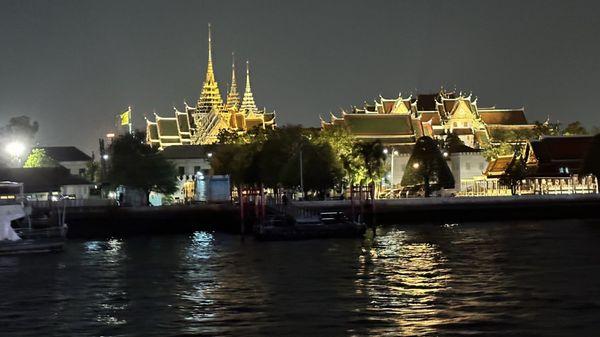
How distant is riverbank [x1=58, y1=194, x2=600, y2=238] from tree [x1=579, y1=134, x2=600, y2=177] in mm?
8287

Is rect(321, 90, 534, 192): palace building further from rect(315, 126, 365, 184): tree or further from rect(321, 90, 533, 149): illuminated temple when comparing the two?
rect(315, 126, 365, 184): tree

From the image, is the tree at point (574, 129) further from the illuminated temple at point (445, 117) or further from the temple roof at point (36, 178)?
the temple roof at point (36, 178)

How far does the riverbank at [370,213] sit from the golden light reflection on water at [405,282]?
19.6m

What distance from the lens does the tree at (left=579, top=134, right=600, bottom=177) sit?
95.1 meters

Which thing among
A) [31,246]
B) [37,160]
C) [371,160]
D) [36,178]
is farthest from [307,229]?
[37,160]

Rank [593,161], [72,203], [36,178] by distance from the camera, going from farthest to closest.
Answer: [593,161] < [36,178] < [72,203]

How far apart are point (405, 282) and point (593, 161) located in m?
58.4

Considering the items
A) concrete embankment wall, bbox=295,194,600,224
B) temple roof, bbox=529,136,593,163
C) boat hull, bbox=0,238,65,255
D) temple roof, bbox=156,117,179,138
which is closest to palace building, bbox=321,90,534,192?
temple roof, bbox=529,136,593,163

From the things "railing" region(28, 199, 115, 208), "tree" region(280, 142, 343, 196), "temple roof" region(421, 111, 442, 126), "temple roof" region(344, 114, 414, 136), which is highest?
"temple roof" region(421, 111, 442, 126)

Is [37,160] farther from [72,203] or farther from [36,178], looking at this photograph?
[72,203]

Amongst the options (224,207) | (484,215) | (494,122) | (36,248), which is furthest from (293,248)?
(494,122)

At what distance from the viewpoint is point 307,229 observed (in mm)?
64188

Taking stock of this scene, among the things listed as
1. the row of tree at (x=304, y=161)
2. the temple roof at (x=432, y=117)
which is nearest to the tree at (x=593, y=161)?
the row of tree at (x=304, y=161)

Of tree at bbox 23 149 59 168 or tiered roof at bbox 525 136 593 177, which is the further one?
tree at bbox 23 149 59 168
